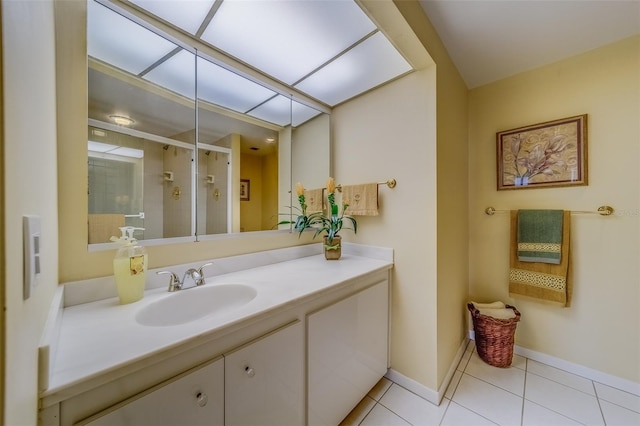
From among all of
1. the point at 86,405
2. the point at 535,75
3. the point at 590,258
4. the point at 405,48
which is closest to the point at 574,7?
the point at 535,75

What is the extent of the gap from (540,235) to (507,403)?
3.70 feet

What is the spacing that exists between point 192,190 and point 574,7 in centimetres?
234

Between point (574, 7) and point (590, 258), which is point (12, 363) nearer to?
point (574, 7)

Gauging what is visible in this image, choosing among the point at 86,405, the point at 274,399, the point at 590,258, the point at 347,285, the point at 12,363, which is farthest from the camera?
the point at 590,258

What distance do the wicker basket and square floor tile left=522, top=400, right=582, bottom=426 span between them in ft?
1.13

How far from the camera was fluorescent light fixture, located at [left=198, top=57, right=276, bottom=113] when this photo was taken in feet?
4.44

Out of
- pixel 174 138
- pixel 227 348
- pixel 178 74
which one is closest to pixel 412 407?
pixel 227 348

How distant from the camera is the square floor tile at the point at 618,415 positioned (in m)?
1.24

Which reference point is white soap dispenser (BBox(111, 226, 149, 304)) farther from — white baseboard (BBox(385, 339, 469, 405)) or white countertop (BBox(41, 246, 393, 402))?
white baseboard (BBox(385, 339, 469, 405))

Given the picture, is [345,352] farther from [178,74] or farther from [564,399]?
[178,74]

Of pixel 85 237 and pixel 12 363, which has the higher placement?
pixel 85 237

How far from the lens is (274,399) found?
86cm

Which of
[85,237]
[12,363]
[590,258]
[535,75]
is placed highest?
[535,75]

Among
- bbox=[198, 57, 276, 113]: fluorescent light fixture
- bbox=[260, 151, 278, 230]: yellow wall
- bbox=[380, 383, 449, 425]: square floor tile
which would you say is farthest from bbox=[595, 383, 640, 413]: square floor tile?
bbox=[198, 57, 276, 113]: fluorescent light fixture
